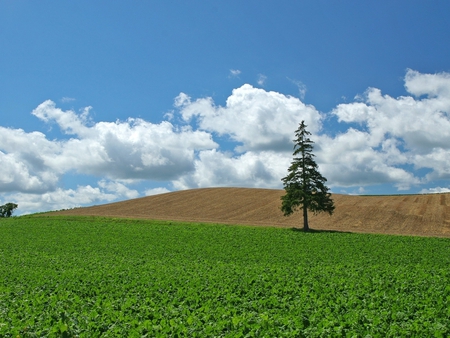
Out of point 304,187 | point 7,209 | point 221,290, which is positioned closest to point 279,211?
point 304,187

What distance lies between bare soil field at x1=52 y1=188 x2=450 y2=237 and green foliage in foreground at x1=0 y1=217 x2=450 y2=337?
743 inches

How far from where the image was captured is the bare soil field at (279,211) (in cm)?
5762

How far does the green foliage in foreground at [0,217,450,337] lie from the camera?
38.0 feet

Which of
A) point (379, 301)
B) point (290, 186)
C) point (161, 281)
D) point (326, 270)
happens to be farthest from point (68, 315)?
point (290, 186)

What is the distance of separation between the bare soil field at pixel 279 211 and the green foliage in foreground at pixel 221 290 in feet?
61.9

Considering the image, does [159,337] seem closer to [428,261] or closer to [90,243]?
[428,261]

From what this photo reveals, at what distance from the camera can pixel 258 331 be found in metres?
10.9

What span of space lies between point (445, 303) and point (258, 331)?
26.0ft

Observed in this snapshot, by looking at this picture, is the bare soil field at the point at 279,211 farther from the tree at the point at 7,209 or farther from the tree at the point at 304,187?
the tree at the point at 7,209

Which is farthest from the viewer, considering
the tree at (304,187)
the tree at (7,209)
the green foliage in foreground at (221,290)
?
the tree at (7,209)

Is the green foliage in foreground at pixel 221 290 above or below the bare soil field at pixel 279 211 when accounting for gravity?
below

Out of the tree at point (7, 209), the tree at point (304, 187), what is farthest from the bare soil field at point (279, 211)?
the tree at point (7, 209)

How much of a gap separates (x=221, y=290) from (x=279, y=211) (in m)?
51.4

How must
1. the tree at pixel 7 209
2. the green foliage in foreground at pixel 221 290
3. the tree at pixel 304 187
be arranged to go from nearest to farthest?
the green foliage in foreground at pixel 221 290 < the tree at pixel 304 187 < the tree at pixel 7 209
